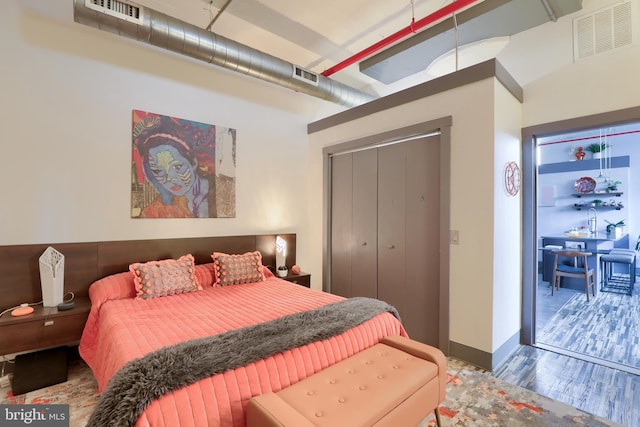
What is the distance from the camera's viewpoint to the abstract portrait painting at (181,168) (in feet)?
10.1

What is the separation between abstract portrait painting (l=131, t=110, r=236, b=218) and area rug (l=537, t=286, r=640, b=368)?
391 centimetres

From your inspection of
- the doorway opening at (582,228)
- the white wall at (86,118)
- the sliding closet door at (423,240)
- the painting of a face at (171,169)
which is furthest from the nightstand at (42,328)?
the doorway opening at (582,228)

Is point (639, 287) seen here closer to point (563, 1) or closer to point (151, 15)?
point (563, 1)

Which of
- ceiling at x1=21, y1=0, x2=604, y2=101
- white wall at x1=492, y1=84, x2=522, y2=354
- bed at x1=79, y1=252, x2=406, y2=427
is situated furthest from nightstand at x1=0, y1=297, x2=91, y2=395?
white wall at x1=492, y1=84, x2=522, y2=354

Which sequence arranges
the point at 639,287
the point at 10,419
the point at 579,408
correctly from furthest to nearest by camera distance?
the point at 639,287, the point at 579,408, the point at 10,419

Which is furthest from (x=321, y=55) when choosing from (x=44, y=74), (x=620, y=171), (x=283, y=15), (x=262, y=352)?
(x=620, y=171)

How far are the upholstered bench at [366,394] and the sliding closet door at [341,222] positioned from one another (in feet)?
6.61

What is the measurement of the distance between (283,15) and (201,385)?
323cm

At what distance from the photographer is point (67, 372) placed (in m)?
2.43

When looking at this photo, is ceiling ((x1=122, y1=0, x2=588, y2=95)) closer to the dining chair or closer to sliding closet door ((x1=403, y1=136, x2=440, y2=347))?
sliding closet door ((x1=403, y1=136, x2=440, y2=347))

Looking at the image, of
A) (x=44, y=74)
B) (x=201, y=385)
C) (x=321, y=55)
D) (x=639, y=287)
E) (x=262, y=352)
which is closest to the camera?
(x=201, y=385)

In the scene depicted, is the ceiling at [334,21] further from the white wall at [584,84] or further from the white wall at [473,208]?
the white wall at [473,208]

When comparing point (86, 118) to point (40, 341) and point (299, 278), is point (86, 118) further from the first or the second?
point (299, 278)

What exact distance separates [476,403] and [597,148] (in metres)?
6.35
